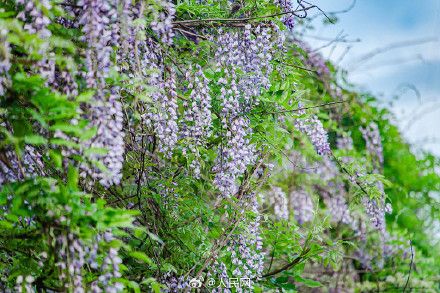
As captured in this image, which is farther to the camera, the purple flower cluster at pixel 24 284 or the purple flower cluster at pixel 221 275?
the purple flower cluster at pixel 221 275

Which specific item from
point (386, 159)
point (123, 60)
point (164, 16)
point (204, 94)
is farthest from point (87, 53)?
point (386, 159)

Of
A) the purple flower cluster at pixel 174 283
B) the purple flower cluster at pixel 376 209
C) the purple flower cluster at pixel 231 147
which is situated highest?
the purple flower cluster at pixel 231 147

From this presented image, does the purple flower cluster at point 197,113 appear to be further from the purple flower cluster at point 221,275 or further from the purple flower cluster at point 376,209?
the purple flower cluster at point 376,209

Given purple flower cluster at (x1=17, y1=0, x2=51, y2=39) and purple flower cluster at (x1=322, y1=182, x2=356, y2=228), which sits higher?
purple flower cluster at (x1=17, y1=0, x2=51, y2=39)

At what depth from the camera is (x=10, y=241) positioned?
2.18 meters

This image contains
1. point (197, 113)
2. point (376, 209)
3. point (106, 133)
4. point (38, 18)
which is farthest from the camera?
point (376, 209)

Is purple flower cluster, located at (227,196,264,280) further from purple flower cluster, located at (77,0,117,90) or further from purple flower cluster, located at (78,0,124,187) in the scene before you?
purple flower cluster, located at (77,0,117,90)

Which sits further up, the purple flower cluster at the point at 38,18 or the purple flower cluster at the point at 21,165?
the purple flower cluster at the point at 38,18

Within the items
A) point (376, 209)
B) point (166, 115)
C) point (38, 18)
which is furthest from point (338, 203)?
point (38, 18)

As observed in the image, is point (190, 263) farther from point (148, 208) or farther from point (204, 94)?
point (204, 94)

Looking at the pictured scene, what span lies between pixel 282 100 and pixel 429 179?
456 centimetres

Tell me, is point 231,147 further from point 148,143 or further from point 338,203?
point 338,203

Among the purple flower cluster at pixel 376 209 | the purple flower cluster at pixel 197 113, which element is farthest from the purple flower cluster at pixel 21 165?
the purple flower cluster at pixel 376 209

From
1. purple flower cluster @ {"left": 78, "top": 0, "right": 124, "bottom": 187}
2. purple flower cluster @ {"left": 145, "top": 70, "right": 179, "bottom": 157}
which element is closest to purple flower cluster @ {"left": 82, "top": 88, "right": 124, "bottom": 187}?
purple flower cluster @ {"left": 78, "top": 0, "right": 124, "bottom": 187}
